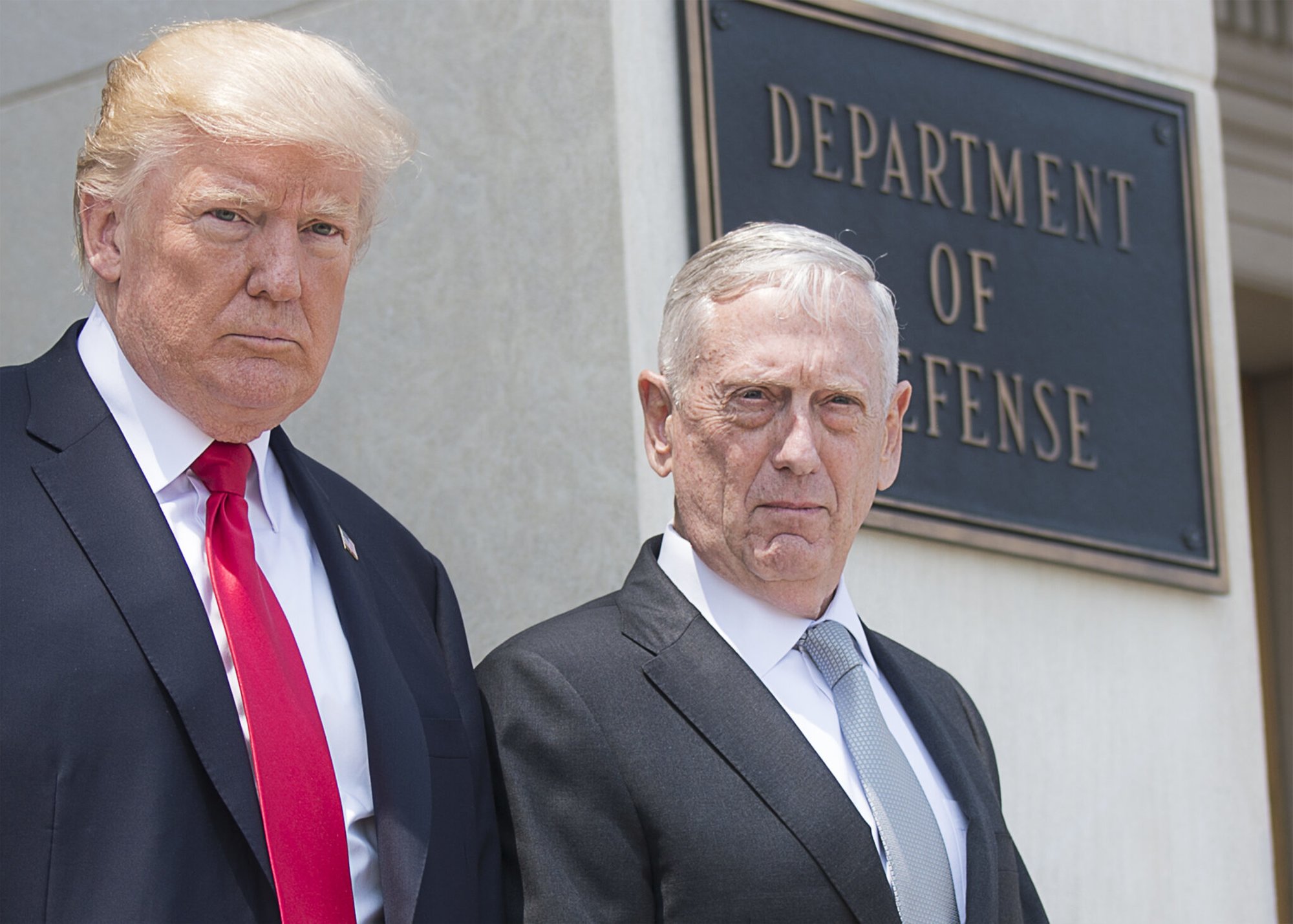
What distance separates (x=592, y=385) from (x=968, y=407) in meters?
0.85

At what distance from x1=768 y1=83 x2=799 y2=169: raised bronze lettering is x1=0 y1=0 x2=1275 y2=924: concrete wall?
0.22 meters

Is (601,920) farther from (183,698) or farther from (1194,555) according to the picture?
(1194,555)

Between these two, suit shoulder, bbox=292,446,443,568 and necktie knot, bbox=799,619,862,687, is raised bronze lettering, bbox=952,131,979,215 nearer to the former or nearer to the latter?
necktie knot, bbox=799,619,862,687

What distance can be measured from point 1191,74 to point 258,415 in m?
2.85

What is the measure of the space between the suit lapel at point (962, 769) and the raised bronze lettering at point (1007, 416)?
0.96 meters

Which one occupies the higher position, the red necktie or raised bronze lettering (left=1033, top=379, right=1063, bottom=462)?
raised bronze lettering (left=1033, top=379, right=1063, bottom=462)

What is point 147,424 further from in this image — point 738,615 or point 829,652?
point 829,652

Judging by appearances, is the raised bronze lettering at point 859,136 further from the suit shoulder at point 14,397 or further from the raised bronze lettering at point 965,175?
the suit shoulder at point 14,397

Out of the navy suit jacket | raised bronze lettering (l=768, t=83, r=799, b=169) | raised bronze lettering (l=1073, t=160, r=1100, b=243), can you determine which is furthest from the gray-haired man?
→ raised bronze lettering (l=1073, t=160, r=1100, b=243)

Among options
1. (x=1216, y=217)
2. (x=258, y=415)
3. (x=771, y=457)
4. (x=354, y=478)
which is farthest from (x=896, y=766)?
(x=1216, y=217)

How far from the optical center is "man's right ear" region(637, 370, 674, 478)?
3627 millimetres

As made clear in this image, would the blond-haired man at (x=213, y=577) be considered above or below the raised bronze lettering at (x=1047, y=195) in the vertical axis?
below

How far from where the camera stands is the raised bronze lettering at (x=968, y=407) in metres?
4.66

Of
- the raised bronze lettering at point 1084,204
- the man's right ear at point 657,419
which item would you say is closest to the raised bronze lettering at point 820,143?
the raised bronze lettering at point 1084,204
